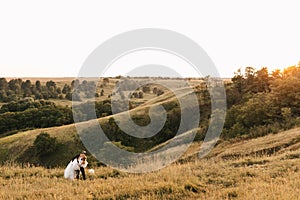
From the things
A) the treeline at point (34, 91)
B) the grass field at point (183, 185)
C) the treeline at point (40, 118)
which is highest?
the treeline at point (34, 91)

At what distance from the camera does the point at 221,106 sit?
4159cm

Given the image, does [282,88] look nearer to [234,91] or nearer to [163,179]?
[234,91]

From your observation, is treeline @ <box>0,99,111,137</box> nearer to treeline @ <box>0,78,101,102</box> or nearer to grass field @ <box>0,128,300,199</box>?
treeline @ <box>0,78,101,102</box>

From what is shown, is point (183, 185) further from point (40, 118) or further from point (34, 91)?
point (34, 91)

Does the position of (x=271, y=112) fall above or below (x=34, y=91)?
below

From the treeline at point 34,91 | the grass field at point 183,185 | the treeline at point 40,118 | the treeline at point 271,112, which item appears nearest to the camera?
the grass field at point 183,185

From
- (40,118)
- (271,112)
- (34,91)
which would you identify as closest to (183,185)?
(271,112)

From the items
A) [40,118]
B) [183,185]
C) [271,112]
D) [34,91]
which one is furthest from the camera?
[34,91]

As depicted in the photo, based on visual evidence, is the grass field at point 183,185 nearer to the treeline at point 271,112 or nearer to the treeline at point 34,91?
the treeline at point 271,112

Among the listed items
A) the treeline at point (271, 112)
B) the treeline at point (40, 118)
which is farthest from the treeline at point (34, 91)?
the treeline at point (271, 112)

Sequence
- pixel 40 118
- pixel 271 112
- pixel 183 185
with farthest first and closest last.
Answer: pixel 40 118 < pixel 271 112 < pixel 183 185

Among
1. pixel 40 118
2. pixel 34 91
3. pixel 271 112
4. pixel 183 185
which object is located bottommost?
pixel 183 185

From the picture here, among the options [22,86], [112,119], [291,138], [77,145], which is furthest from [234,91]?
[22,86]

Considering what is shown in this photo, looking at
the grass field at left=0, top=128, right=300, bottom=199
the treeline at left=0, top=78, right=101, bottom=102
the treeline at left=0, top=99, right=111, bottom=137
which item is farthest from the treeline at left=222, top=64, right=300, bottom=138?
the treeline at left=0, top=78, right=101, bottom=102
